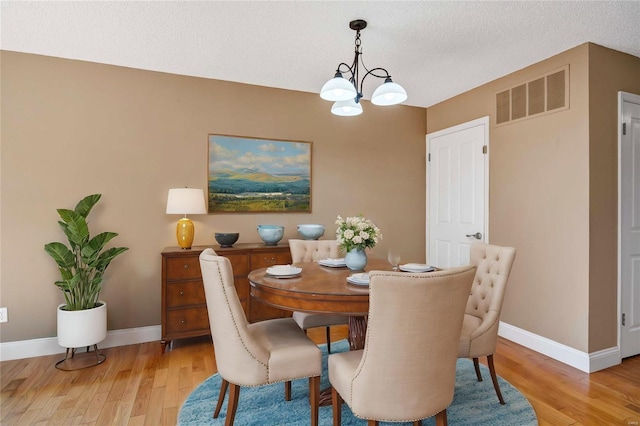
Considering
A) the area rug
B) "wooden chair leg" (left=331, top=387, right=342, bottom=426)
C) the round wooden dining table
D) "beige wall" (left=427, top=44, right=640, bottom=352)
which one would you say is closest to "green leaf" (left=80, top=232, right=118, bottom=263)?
the area rug

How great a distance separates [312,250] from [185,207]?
119 cm

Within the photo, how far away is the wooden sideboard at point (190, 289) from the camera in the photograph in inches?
126

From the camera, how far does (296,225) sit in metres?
4.06

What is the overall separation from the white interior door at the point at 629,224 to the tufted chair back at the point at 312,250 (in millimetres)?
2346

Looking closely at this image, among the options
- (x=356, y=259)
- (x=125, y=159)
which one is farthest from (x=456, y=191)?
(x=125, y=159)

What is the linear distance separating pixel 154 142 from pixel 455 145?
127 inches

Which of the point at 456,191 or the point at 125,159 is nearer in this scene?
the point at 125,159

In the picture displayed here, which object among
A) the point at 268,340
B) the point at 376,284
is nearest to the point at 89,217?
the point at 268,340

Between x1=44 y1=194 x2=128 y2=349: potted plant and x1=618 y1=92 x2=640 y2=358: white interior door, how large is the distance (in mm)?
4161

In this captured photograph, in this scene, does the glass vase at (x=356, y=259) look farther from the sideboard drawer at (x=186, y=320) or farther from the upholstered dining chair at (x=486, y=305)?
the sideboard drawer at (x=186, y=320)

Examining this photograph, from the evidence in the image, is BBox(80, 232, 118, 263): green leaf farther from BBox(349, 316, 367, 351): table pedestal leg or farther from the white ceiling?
BBox(349, 316, 367, 351): table pedestal leg

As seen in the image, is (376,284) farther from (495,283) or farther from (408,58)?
(408,58)

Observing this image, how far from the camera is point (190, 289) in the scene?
3.27 m

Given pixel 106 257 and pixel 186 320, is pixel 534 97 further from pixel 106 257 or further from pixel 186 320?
pixel 106 257
